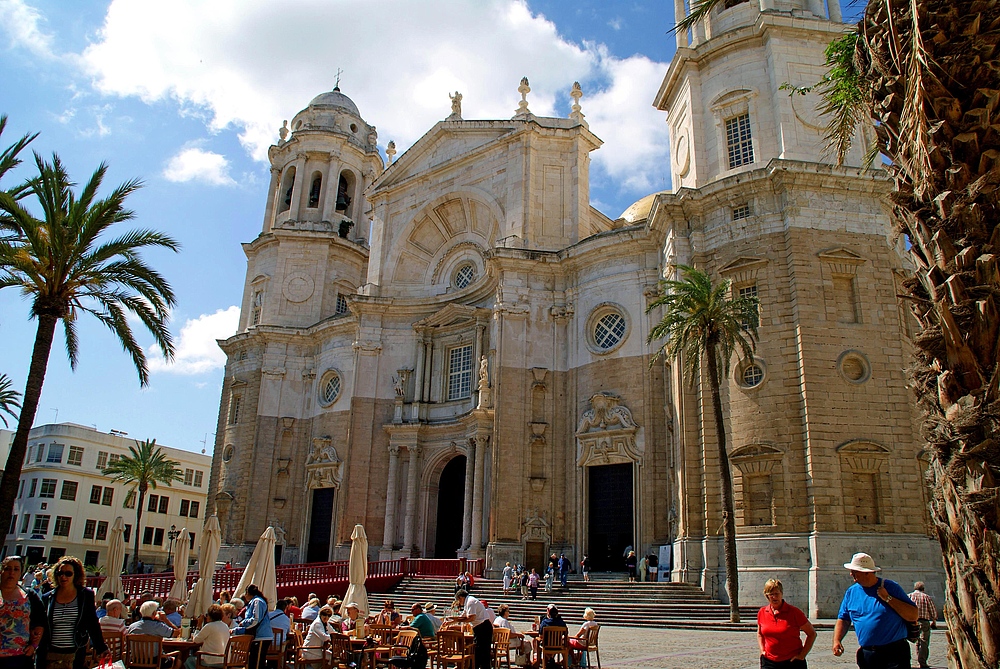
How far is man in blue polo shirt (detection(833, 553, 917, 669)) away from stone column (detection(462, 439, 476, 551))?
1017 inches

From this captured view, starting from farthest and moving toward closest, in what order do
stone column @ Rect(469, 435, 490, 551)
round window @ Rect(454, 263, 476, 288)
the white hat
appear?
round window @ Rect(454, 263, 476, 288), stone column @ Rect(469, 435, 490, 551), the white hat

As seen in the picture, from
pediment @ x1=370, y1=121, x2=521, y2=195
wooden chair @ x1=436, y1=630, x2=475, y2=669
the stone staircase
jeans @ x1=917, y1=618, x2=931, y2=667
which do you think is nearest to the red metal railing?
the stone staircase

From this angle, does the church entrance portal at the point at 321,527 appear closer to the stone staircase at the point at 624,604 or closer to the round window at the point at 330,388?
the round window at the point at 330,388

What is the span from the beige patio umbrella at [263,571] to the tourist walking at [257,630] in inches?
260

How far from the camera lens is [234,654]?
9.73m

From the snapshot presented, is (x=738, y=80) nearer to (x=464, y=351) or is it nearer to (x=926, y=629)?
(x=464, y=351)

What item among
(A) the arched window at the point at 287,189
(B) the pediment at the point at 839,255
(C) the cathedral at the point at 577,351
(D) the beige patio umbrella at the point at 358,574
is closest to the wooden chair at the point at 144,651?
(D) the beige patio umbrella at the point at 358,574

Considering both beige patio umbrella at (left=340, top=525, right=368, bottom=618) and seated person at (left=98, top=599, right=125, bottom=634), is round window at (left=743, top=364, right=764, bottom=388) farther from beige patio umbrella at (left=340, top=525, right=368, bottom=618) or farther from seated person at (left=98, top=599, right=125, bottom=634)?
seated person at (left=98, top=599, right=125, bottom=634)

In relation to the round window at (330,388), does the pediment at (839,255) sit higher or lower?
higher

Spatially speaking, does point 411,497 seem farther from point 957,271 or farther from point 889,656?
point 957,271

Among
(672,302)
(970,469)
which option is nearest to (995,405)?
(970,469)

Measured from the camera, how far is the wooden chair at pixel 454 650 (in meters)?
11.1

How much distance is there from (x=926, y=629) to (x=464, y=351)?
84.5 ft

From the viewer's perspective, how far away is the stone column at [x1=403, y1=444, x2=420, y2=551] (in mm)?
33719
